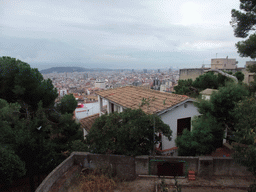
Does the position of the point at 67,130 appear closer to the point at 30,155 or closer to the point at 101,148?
the point at 30,155

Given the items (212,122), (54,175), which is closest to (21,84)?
(54,175)

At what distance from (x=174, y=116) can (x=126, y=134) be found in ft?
14.7

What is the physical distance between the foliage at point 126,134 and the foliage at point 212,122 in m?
1.75

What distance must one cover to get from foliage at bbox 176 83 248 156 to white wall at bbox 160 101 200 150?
162 centimetres

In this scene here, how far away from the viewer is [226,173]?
614 centimetres

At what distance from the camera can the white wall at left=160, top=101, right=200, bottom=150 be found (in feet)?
31.1

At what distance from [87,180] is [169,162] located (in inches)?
118

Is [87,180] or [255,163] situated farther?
[87,180]

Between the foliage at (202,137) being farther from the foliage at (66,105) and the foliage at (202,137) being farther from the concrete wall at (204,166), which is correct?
the foliage at (66,105)

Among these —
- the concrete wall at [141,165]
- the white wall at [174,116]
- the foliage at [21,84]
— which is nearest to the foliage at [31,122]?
the foliage at [21,84]

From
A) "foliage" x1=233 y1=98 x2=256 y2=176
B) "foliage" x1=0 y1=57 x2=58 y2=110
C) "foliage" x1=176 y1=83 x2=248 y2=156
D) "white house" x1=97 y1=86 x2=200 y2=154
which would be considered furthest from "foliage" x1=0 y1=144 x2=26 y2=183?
"foliage" x1=233 y1=98 x2=256 y2=176

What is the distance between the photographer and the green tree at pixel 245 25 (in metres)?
9.08

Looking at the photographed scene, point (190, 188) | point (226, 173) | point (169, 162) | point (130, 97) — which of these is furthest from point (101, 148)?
point (130, 97)

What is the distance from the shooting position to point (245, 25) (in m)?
9.41
